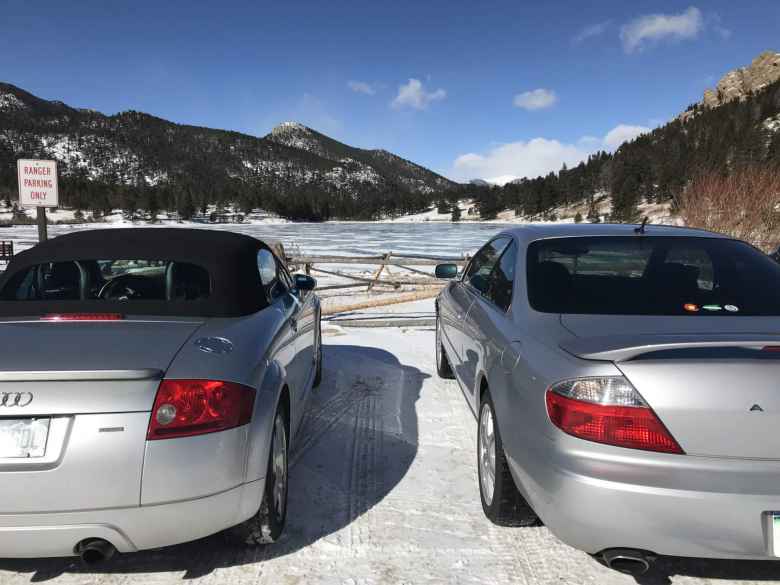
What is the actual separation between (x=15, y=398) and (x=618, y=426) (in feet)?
7.28

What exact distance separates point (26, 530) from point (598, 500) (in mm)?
2120

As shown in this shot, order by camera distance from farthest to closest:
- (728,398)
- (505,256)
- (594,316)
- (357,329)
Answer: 1. (357,329)
2. (505,256)
3. (594,316)
4. (728,398)

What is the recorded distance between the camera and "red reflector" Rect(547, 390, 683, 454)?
1820 mm

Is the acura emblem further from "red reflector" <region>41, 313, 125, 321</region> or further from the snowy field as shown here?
the snowy field

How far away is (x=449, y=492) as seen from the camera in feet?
10.5

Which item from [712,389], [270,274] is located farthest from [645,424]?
[270,274]

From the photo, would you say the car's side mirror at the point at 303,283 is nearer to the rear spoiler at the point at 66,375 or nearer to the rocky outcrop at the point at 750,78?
the rear spoiler at the point at 66,375

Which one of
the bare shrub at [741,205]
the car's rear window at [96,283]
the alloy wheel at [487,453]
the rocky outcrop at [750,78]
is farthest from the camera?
the rocky outcrop at [750,78]

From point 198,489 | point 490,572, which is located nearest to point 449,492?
point 490,572

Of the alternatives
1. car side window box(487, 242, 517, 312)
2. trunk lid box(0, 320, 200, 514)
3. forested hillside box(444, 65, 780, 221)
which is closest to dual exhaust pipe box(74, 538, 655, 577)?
trunk lid box(0, 320, 200, 514)

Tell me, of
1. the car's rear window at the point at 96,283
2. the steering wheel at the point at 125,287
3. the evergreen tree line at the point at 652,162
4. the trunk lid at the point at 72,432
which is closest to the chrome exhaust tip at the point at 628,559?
the trunk lid at the point at 72,432

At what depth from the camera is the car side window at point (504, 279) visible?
306cm

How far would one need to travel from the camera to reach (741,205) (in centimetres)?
1412

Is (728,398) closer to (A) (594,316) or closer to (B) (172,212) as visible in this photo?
(A) (594,316)
